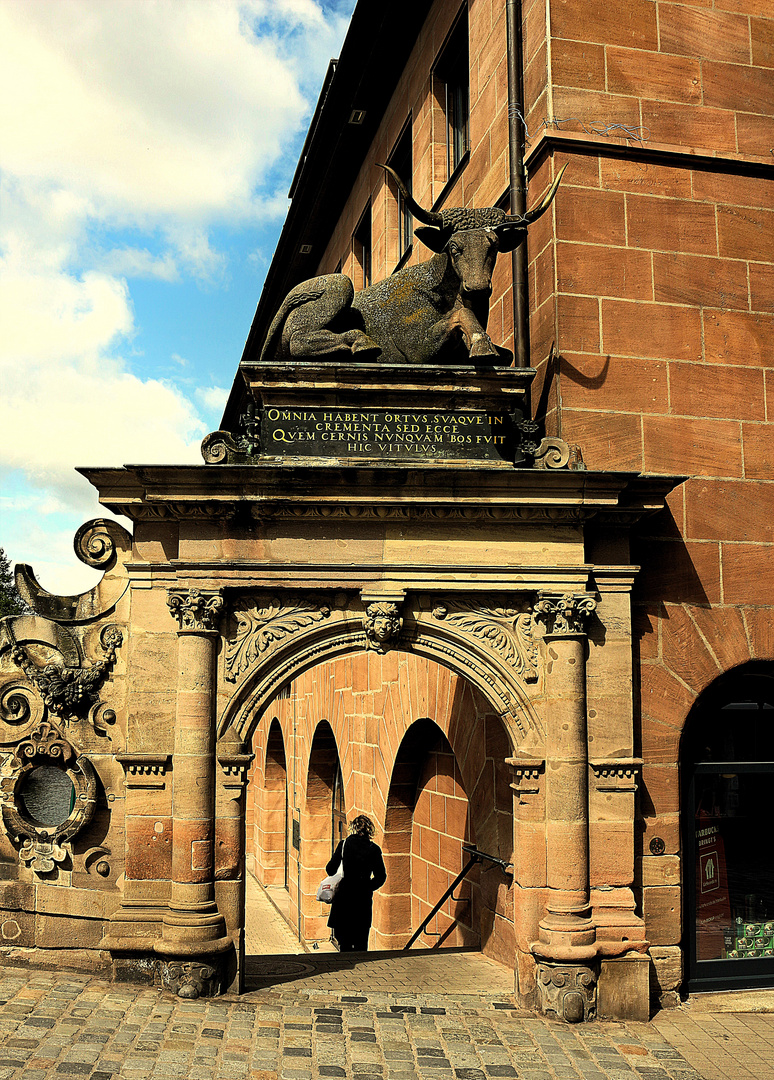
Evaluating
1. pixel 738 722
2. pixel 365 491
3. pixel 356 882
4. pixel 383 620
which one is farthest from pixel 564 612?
pixel 356 882

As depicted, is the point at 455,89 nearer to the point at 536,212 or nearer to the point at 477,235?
the point at 536,212

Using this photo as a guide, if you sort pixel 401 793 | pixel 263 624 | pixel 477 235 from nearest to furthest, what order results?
pixel 263 624 < pixel 477 235 < pixel 401 793

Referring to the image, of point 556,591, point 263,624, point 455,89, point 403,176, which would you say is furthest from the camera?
point 403,176

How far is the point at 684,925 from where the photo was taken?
806 cm

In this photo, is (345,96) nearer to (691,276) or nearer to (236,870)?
(691,276)

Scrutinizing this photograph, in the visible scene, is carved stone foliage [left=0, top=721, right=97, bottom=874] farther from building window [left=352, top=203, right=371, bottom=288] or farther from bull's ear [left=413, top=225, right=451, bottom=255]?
building window [left=352, top=203, right=371, bottom=288]

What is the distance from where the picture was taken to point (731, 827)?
855cm

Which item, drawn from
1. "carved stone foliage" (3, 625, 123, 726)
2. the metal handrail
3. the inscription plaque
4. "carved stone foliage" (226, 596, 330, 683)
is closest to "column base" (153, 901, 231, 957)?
"carved stone foliage" (3, 625, 123, 726)

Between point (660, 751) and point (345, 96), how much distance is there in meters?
11.0


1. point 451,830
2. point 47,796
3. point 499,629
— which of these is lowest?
point 451,830

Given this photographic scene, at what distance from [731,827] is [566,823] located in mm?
1932

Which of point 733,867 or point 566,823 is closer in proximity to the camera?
point 566,823

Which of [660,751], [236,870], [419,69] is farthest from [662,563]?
Result: [419,69]

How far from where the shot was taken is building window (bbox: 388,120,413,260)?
1401cm
